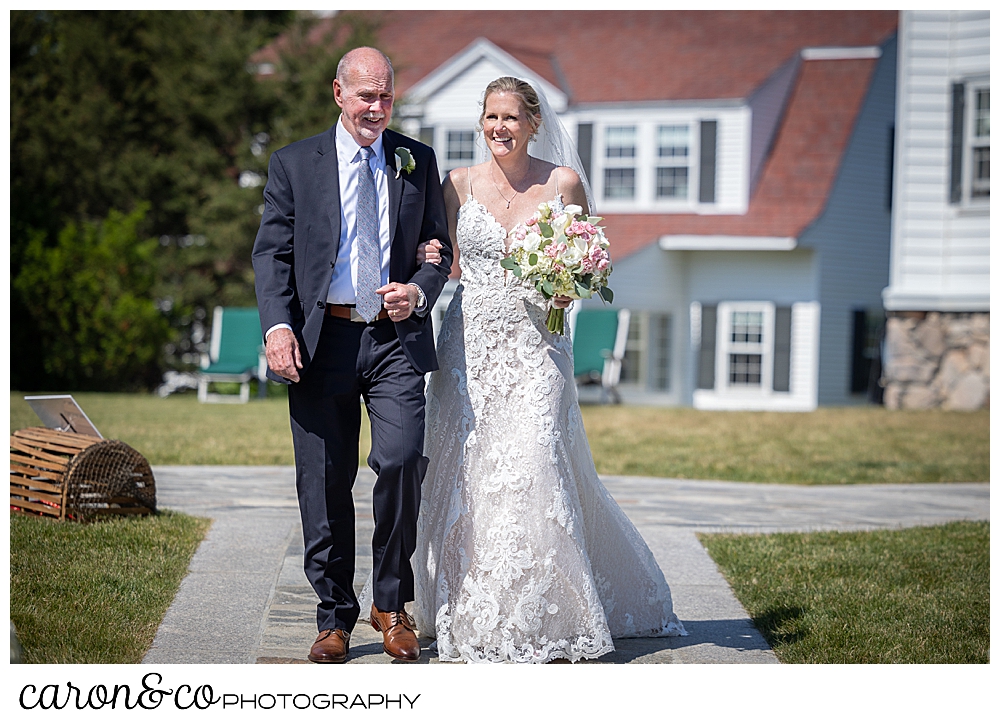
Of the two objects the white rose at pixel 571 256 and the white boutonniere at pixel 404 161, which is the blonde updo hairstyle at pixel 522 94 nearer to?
the white boutonniere at pixel 404 161

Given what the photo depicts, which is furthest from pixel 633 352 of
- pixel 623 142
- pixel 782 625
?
pixel 782 625

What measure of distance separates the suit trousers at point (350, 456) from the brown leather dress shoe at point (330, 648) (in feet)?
0.12

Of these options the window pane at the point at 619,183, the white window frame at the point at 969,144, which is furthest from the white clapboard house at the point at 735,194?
the white window frame at the point at 969,144

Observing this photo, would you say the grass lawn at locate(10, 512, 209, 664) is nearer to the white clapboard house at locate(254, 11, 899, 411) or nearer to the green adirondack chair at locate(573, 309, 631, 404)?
the green adirondack chair at locate(573, 309, 631, 404)

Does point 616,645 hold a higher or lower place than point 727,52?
lower

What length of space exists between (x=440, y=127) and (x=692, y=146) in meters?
4.79

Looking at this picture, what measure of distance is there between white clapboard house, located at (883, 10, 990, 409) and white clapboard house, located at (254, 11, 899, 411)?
309 centimetres

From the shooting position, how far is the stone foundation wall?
17.2m

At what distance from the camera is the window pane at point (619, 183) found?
21641 millimetres

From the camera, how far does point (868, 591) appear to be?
5.71 m

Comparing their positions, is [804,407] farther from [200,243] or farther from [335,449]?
[335,449]

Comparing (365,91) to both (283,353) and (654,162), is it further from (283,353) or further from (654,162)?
(654,162)
